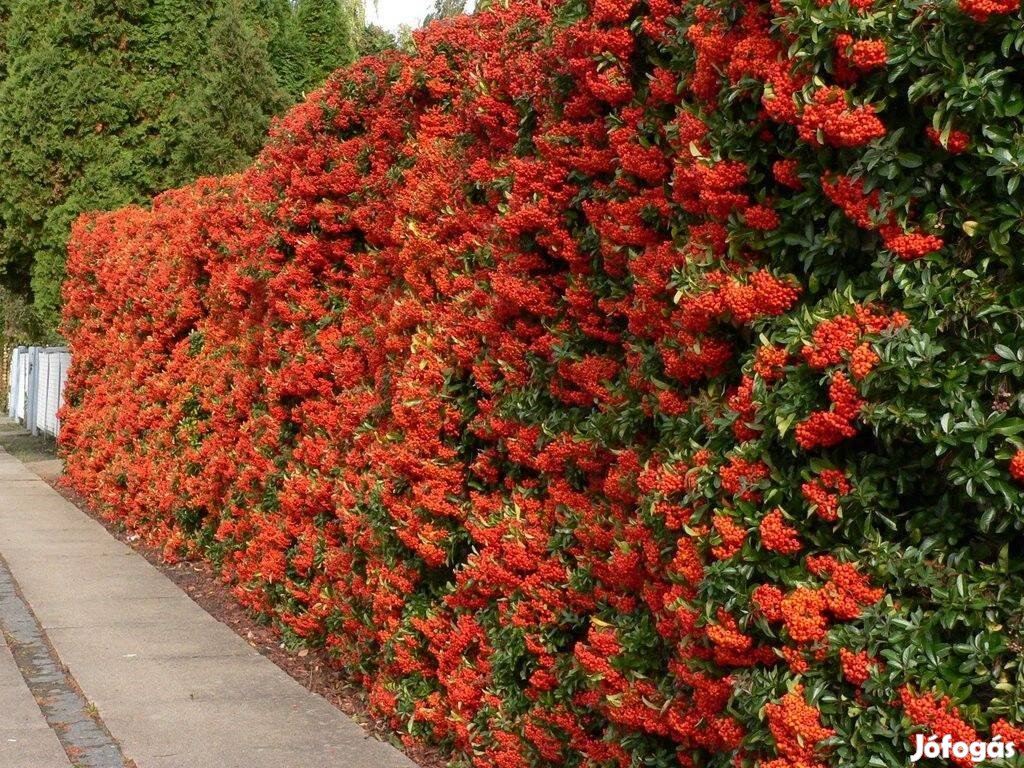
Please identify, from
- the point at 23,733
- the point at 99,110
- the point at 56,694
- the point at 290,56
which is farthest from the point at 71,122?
the point at 23,733

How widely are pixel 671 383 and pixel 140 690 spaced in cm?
395

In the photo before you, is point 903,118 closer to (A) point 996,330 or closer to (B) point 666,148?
(A) point 996,330

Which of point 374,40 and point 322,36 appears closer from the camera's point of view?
point 374,40

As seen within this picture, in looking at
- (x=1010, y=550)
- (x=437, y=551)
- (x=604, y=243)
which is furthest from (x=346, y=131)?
(x=1010, y=550)

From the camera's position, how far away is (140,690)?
6.05 meters

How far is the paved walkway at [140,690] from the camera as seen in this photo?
5125mm

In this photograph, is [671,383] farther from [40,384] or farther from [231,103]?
[40,384]

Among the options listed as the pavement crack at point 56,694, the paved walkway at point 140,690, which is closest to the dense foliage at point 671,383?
the paved walkway at point 140,690

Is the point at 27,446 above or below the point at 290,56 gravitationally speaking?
below

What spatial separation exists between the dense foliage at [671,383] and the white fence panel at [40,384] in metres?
12.2

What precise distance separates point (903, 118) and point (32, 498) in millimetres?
12901

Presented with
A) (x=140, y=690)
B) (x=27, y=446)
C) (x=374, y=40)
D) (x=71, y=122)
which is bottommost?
(x=27, y=446)

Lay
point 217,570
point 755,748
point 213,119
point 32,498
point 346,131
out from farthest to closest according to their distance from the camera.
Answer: point 213,119 < point 32,498 < point 217,570 < point 346,131 < point 755,748

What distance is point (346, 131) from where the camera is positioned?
6.67 meters
